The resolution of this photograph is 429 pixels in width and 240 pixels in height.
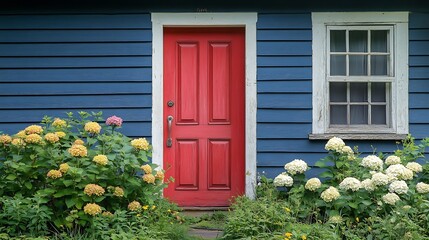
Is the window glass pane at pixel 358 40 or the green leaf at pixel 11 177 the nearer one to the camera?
the green leaf at pixel 11 177

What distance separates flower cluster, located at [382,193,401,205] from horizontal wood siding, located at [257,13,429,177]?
1407 millimetres

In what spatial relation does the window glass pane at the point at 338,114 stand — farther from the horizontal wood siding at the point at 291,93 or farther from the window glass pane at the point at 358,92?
the horizontal wood siding at the point at 291,93

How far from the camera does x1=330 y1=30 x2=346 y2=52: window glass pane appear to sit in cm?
710

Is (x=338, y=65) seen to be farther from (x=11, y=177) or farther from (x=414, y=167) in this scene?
(x=11, y=177)

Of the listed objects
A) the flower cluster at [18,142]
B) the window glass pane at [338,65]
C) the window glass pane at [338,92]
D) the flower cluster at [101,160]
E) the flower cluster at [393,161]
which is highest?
the window glass pane at [338,65]

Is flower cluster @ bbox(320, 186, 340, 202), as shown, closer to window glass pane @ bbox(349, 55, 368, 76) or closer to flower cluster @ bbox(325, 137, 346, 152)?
flower cluster @ bbox(325, 137, 346, 152)

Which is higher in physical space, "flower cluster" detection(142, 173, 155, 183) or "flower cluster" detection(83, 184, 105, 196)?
"flower cluster" detection(142, 173, 155, 183)

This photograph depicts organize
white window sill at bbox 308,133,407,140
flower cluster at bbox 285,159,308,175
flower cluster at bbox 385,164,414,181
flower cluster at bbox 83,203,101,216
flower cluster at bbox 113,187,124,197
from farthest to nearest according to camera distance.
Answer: white window sill at bbox 308,133,407,140 < flower cluster at bbox 285,159,308,175 < flower cluster at bbox 385,164,414,181 < flower cluster at bbox 113,187,124,197 < flower cluster at bbox 83,203,101,216

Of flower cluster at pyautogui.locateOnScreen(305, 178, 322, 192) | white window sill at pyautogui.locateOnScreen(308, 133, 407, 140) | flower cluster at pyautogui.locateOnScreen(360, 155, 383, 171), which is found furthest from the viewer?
white window sill at pyautogui.locateOnScreen(308, 133, 407, 140)

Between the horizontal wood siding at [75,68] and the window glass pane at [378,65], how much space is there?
2.64 m

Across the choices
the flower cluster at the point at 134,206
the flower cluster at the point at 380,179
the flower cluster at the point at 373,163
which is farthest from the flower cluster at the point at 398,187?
the flower cluster at the point at 134,206

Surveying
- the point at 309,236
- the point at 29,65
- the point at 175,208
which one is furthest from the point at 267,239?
the point at 29,65

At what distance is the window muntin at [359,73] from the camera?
278 inches

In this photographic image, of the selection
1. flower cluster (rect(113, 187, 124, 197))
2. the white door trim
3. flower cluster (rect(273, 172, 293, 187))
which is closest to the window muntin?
the white door trim
